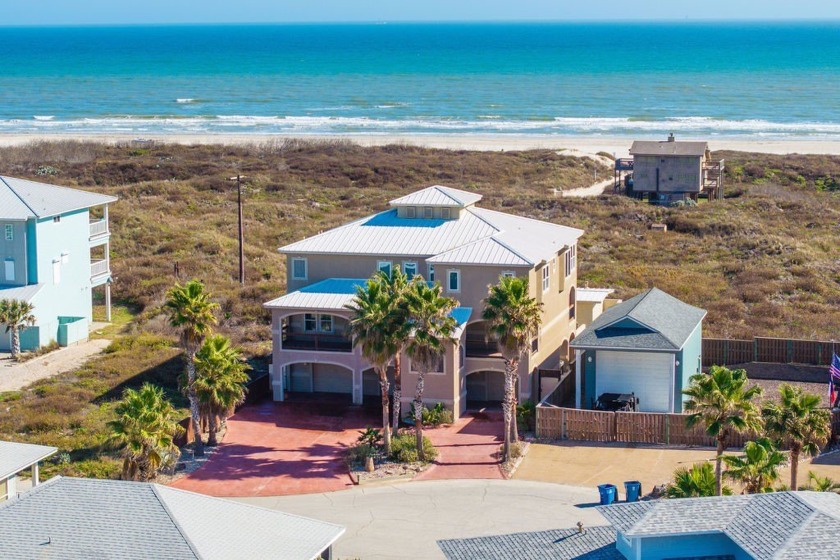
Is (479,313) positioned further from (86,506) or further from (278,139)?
(278,139)

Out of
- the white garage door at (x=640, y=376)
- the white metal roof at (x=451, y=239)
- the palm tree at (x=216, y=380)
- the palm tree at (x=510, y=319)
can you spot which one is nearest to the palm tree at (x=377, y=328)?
the palm tree at (x=510, y=319)

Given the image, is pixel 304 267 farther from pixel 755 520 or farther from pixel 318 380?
pixel 755 520

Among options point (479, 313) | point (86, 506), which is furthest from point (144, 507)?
point (479, 313)

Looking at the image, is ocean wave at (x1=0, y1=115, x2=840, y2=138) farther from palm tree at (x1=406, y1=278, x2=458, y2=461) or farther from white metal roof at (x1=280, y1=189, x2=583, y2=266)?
palm tree at (x1=406, y1=278, x2=458, y2=461)

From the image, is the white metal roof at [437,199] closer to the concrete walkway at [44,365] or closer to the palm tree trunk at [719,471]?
the concrete walkway at [44,365]

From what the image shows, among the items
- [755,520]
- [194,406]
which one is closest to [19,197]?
[194,406]

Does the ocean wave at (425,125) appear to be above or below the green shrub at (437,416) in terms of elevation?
above

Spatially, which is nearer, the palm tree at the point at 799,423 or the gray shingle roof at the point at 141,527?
the gray shingle roof at the point at 141,527

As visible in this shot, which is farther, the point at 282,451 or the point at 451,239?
the point at 451,239
